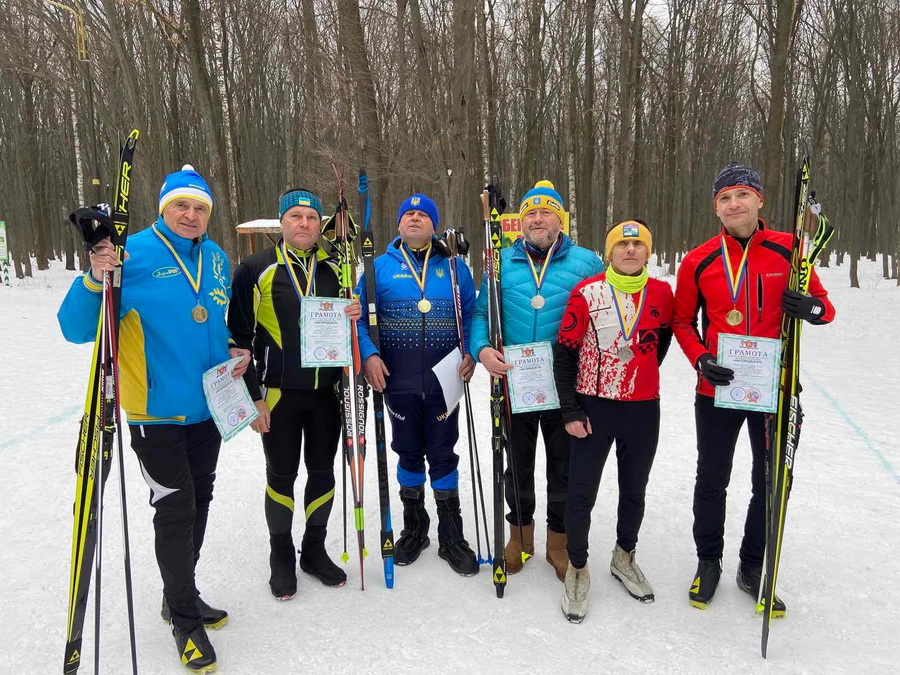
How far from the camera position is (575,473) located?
2820 mm

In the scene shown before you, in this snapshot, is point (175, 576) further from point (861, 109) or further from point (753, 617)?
point (861, 109)

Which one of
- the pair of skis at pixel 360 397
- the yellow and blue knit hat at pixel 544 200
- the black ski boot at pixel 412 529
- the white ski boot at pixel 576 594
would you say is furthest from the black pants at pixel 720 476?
the pair of skis at pixel 360 397

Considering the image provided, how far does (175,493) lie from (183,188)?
1281 millimetres

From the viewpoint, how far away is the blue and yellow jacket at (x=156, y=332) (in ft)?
7.45

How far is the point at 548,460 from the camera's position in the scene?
314 centimetres

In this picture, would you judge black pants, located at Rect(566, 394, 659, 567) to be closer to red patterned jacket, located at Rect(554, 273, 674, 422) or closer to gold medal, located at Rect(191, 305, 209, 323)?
red patterned jacket, located at Rect(554, 273, 674, 422)

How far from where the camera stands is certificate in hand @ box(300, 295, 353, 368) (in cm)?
275

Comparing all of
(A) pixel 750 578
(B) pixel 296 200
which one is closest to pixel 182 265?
(B) pixel 296 200

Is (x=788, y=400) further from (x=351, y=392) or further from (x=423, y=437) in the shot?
(x=351, y=392)

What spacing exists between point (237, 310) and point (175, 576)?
1206mm

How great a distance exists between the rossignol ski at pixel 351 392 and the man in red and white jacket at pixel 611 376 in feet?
3.39

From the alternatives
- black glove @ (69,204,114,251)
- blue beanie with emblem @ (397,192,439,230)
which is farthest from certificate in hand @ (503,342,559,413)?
black glove @ (69,204,114,251)

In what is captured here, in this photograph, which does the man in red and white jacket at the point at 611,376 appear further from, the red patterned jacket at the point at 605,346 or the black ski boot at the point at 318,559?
the black ski boot at the point at 318,559

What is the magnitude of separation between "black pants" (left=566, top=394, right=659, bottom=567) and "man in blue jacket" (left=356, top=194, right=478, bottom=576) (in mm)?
673
